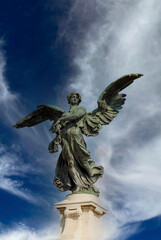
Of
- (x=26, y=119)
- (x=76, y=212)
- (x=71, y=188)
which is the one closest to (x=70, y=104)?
(x=26, y=119)

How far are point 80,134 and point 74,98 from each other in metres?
1.23

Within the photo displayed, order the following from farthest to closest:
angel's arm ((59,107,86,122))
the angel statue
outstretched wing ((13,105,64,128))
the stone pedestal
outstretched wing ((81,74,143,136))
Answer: outstretched wing ((13,105,64,128)) < outstretched wing ((81,74,143,136)) < angel's arm ((59,107,86,122)) < the angel statue < the stone pedestal

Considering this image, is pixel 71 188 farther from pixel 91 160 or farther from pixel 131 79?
pixel 131 79

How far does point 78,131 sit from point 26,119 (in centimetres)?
226

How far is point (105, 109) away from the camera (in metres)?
8.85

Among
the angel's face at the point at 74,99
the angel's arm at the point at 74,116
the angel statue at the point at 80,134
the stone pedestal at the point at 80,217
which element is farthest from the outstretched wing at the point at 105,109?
the stone pedestal at the point at 80,217

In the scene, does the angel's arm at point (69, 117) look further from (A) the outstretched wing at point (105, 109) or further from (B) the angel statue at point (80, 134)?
(A) the outstretched wing at point (105, 109)

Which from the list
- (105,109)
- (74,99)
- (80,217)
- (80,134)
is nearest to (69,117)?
(80,134)

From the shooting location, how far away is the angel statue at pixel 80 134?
838 cm

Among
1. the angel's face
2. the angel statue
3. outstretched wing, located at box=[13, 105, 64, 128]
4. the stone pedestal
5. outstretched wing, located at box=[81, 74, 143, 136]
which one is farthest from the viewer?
outstretched wing, located at box=[13, 105, 64, 128]

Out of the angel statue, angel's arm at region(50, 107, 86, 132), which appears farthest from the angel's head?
angel's arm at region(50, 107, 86, 132)

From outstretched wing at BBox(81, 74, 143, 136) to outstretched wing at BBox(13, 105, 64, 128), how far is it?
1.02 meters

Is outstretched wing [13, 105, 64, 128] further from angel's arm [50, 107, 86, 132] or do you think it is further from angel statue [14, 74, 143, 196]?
angel's arm [50, 107, 86, 132]

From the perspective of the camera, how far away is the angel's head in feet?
29.8
